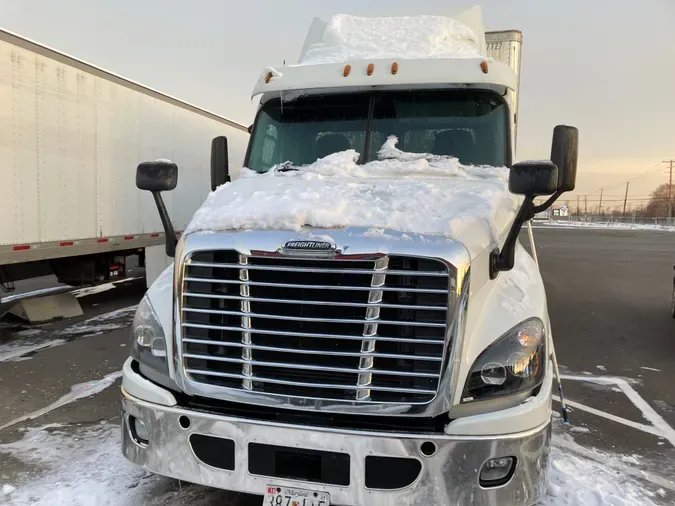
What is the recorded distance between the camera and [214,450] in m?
2.55

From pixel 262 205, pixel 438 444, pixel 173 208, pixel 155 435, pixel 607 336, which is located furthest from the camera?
pixel 173 208

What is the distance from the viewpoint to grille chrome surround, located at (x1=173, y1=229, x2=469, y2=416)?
240 cm

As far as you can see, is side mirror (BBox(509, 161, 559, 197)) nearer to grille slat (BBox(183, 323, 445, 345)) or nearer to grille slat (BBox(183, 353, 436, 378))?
grille slat (BBox(183, 323, 445, 345))

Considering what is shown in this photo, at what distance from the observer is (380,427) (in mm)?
2432

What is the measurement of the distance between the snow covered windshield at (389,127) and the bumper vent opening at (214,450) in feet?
7.25

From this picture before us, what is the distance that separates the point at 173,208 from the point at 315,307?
834 cm

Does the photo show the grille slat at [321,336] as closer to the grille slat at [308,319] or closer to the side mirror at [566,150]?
the grille slat at [308,319]

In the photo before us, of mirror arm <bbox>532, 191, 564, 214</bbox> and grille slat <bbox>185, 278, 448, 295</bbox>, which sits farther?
mirror arm <bbox>532, 191, 564, 214</bbox>

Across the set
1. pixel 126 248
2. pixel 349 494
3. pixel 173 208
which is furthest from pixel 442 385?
pixel 173 208

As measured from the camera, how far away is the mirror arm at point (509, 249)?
2644 millimetres

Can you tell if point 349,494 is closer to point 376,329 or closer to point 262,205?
point 376,329

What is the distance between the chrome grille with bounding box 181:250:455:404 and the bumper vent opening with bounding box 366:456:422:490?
262 millimetres

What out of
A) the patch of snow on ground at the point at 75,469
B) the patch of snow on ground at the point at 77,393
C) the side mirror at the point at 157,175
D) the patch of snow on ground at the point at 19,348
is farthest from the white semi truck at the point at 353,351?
the patch of snow on ground at the point at 19,348

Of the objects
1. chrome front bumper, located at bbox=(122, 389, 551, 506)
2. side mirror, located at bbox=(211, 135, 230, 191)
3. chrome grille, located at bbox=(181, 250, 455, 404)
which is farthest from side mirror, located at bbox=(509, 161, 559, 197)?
side mirror, located at bbox=(211, 135, 230, 191)
